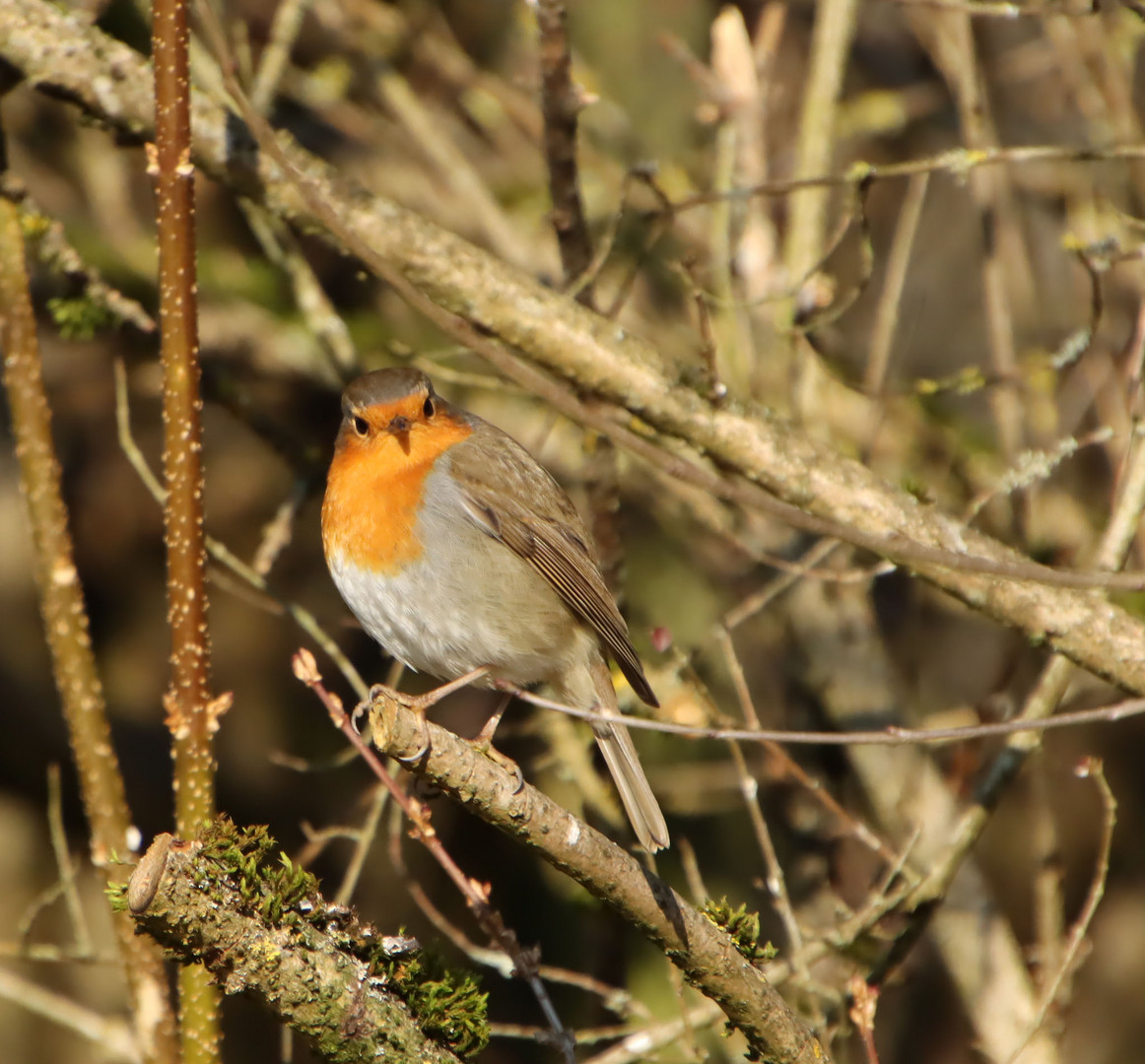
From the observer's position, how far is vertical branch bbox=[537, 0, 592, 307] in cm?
362

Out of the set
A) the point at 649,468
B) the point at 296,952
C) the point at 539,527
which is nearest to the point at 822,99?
the point at 649,468

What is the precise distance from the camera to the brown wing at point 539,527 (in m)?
3.70

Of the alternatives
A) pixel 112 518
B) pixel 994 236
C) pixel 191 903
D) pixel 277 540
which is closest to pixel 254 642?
pixel 112 518

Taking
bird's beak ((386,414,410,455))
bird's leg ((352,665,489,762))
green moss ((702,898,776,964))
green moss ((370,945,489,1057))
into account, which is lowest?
green moss ((370,945,489,1057))

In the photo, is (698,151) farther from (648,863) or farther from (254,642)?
(648,863)

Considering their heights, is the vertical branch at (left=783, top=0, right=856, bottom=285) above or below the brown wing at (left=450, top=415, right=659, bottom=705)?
above

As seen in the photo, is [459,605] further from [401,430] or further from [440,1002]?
[440,1002]

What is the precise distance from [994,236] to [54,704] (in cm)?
407

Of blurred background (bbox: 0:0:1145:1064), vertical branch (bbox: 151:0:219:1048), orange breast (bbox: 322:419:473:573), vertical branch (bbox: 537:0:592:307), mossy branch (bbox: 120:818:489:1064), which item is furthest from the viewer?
blurred background (bbox: 0:0:1145:1064)

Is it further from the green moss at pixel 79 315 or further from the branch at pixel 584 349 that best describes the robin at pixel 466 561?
the green moss at pixel 79 315

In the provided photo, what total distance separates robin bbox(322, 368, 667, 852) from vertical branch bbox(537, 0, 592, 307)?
0.58 m

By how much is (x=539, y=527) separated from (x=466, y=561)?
0.99 feet

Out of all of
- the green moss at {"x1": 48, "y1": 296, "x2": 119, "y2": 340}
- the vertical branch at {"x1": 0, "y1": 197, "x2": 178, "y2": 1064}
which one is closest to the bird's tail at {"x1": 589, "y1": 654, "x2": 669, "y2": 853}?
the vertical branch at {"x1": 0, "y1": 197, "x2": 178, "y2": 1064}

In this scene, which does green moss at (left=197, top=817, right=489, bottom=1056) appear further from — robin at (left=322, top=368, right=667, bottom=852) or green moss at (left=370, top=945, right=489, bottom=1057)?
robin at (left=322, top=368, right=667, bottom=852)
